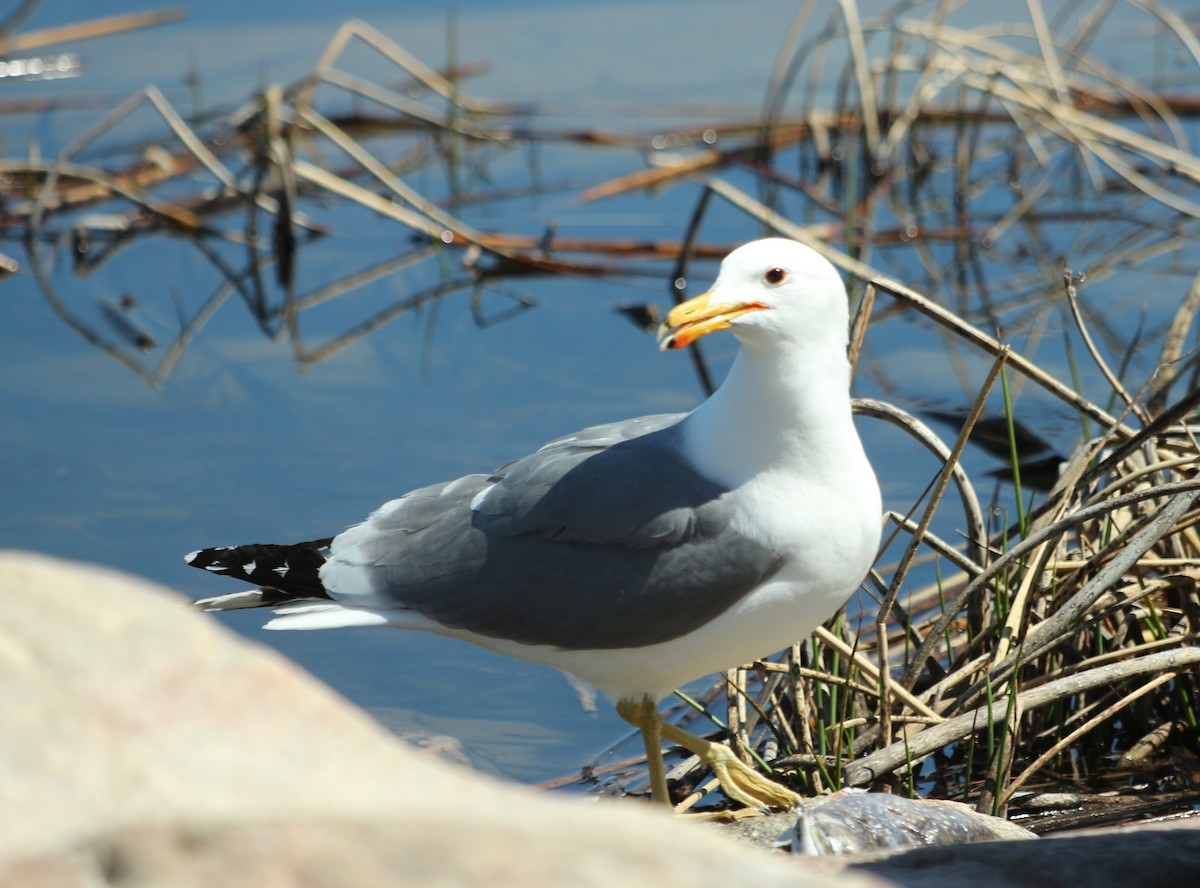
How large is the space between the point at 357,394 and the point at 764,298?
3.39 m

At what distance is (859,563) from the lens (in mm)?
3172

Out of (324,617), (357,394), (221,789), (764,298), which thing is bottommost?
(221,789)

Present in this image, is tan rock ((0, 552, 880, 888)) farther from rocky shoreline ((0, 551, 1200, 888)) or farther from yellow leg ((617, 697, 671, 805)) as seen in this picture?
yellow leg ((617, 697, 671, 805))

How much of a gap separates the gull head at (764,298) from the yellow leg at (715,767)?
93 centimetres

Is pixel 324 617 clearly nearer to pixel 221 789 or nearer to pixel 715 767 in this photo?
pixel 715 767

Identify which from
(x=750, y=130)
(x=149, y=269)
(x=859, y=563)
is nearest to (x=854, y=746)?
(x=859, y=563)

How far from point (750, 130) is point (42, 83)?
4388 mm

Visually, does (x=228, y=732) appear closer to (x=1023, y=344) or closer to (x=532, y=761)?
(x=532, y=761)

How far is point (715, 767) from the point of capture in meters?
3.37

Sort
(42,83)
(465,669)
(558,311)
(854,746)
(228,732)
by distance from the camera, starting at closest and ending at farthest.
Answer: (228,732) → (854,746) → (465,669) → (558,311) → (42,83)

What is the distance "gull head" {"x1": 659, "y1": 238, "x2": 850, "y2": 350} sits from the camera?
298 centimetres

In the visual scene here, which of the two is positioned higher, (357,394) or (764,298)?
(357,394)

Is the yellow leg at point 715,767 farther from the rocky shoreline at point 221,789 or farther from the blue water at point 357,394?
the rocky shoreline at point 221,789

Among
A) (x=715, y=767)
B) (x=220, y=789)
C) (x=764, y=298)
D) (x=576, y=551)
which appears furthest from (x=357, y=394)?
(x=220, y=789)
